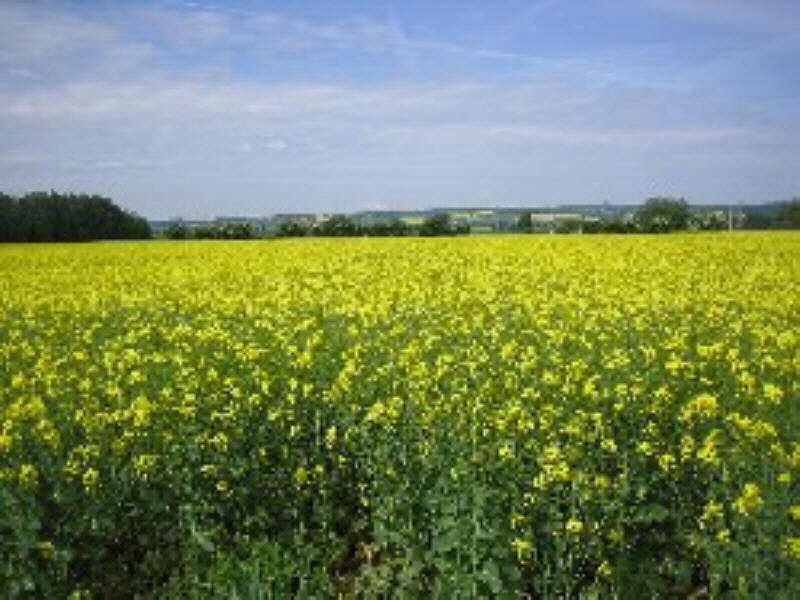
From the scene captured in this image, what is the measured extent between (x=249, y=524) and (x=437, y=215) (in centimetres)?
4843

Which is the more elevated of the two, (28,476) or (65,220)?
(65,220)

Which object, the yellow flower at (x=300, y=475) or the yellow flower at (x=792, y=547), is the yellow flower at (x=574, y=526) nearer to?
the yellow flower at (x=792, y=547)

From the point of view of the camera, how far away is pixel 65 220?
59156 millimetres

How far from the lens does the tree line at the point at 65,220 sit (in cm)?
5550

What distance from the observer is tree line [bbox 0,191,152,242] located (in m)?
55.5

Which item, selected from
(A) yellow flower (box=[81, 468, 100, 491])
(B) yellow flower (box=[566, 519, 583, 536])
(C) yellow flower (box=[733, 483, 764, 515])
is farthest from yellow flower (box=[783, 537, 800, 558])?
(A) yellow flower (box=[81, 468, 100, 491])

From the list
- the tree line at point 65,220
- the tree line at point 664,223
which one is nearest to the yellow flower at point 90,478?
the tree line at point 664,223

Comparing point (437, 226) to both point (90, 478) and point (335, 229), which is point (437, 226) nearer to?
point (335, 229)

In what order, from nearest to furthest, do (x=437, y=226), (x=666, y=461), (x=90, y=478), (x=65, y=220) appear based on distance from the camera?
1. (x=666, y=461)
2. (x=90, y=478)
3. (x=437, y=226)
4. (x=65, y=220)

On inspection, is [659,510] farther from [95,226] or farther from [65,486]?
[95,226]

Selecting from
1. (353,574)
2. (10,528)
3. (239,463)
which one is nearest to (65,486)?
(10,528)

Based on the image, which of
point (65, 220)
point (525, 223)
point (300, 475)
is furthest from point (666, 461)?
point (65, 220)

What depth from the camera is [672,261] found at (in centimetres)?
2600

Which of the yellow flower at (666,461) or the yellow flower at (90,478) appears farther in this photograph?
the yellow flower at (90,478)
